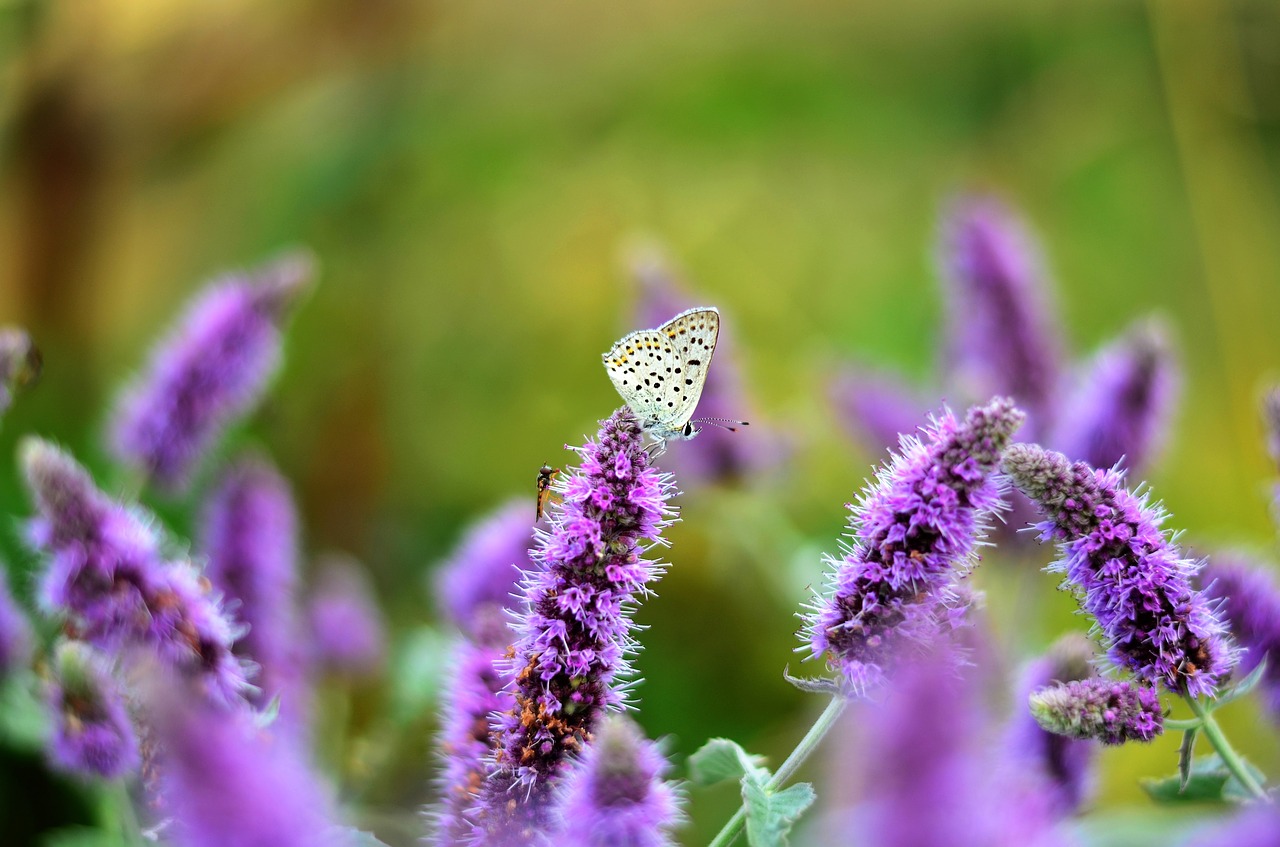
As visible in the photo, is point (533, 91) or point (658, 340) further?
point (533, 91)

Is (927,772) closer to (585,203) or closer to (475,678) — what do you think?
(475,678)

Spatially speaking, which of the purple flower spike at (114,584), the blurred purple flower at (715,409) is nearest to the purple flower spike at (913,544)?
the purple flower spike at (114,584)

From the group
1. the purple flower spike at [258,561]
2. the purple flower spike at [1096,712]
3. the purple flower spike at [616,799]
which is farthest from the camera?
the purple flower spike at [258,561]

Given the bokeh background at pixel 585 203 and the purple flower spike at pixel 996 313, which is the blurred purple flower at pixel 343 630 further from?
the purple flower spike at pixel 996 313

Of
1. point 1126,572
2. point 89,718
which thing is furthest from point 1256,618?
point 89,718

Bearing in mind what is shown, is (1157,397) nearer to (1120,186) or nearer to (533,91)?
(1120,186)

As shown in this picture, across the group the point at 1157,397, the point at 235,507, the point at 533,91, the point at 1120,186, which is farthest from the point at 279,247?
the point at 1120,186

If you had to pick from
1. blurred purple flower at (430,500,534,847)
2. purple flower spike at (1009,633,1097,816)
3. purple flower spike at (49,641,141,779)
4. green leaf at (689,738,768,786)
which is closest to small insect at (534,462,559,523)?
blurred purple flower at (430,500,534,847)

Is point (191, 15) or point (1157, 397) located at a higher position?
point (191, 15)
